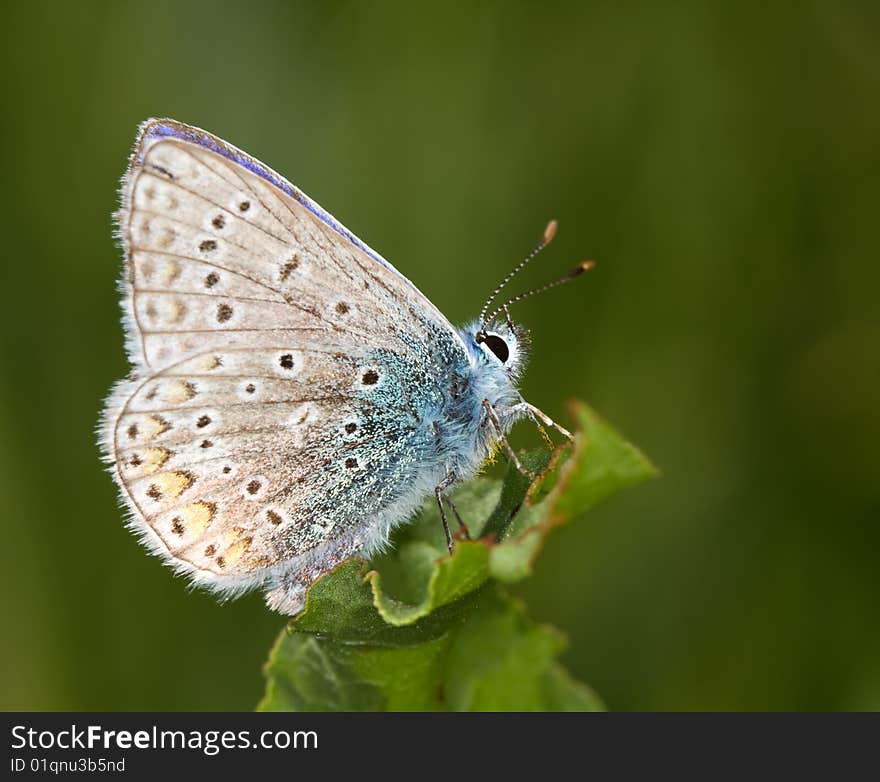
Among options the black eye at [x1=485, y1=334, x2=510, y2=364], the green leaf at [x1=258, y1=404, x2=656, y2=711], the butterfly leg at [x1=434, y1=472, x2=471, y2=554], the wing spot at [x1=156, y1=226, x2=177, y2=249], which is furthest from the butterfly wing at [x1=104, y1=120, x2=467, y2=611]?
the green leaf at [x1=258, y1=404, x2=656, y2=711]

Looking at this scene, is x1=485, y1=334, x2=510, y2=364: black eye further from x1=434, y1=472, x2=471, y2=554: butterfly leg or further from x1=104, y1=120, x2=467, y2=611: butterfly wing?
x1=434, y1=472, x2=471, y2=554: butterfly leg

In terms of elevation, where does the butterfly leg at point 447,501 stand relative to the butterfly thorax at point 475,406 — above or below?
below

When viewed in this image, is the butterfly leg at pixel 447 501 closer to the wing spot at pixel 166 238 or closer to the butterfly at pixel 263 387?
the butterfly at pixel 263 387

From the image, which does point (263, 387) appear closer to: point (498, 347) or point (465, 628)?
point (498, 347)

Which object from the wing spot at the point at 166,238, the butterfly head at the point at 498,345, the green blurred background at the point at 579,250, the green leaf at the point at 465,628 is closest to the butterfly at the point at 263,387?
the wing spot at the point at 166,238

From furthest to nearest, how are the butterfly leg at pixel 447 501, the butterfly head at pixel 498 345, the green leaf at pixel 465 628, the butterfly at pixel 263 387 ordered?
the butterfly head at pixel 498 345 → the butterfly at pixel 263 387 → the butterfly leg at pixel 447 501 → the green leaf at pixel 465 628

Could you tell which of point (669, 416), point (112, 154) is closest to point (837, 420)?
point (669, 416)
